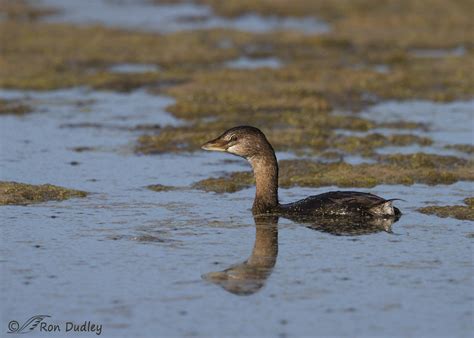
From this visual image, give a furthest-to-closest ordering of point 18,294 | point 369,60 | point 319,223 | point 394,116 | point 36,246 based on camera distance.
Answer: point 369,60 → point 394,116 → point 319,223 → point 36,246 → point 18,294

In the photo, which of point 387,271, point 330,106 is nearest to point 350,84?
point 330,106

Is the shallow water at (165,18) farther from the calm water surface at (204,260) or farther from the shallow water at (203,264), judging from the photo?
the shallow water at (203,264)

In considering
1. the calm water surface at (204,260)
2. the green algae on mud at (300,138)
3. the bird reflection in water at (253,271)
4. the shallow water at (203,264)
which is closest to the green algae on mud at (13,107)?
the green algae on mud at (300,138)

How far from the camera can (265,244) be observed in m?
11.4

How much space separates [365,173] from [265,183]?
8.07ft

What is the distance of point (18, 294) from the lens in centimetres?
972

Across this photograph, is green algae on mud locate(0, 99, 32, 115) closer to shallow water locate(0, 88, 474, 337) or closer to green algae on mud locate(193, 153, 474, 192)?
shallow water locate(0, 88, 474, 337)

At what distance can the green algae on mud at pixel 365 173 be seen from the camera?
14.6m

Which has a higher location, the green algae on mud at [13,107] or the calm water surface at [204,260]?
the green algae on mud at [13,107]

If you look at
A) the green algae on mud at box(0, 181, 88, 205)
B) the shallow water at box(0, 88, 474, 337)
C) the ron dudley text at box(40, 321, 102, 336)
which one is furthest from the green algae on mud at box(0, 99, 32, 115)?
the ron dudley text at box(40, 321, 102, 336)

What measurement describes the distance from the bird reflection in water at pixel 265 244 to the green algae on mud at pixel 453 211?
571 millimetres

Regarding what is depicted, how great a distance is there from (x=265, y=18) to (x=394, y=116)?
1578cm

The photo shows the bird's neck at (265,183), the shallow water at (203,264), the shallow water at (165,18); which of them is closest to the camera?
the shallow water at (203,264)

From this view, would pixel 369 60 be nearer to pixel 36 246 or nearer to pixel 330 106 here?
pixel 330 106
